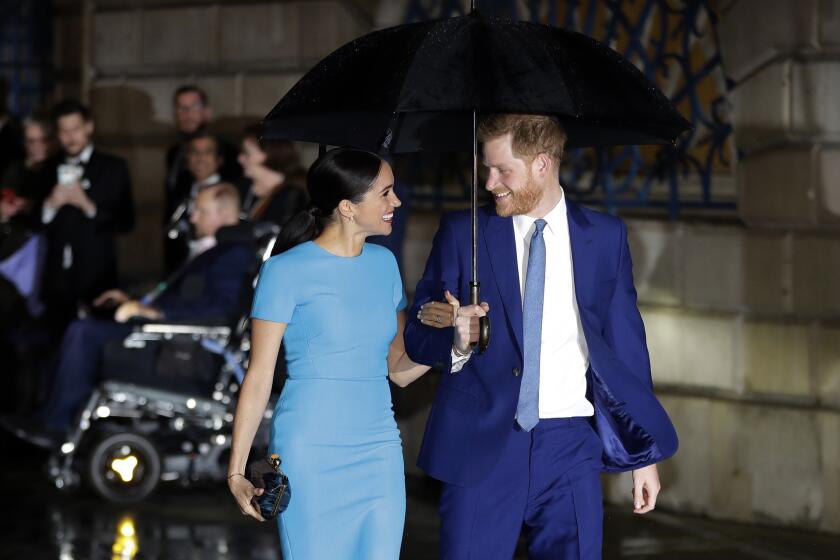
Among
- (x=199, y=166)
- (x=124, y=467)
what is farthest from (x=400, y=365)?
(x=199, y=166)

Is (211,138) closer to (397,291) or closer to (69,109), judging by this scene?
(69,109)

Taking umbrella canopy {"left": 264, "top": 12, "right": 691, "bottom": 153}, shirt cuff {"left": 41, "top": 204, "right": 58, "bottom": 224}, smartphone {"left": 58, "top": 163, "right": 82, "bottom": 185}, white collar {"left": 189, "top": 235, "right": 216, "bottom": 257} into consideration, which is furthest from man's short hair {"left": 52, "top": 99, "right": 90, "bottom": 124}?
umbrella canopy {"left": 264, "top": 12, "right": 691, "bottom": 153}

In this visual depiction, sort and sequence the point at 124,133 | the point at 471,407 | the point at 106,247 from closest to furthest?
the point at 471,407, the point at 106,247, the point at 124,133

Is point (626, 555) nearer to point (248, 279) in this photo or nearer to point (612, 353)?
point (248, 279)

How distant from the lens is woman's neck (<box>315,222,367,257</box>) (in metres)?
5.31

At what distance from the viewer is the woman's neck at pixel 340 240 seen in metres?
5.31

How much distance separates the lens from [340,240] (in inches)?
209

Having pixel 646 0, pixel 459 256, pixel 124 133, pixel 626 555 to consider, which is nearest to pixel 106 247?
pixel 124 133

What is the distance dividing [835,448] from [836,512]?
30 centimetres

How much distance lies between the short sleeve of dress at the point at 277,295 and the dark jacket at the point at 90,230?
637 centimetres

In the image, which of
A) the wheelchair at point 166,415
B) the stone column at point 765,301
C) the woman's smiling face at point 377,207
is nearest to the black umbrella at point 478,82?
the woman's smiling face at point 377,207

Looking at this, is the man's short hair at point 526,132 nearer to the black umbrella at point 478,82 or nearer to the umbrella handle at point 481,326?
the black umbrella at point 478,82

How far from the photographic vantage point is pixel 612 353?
17.1 ft

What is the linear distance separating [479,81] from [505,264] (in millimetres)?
543
